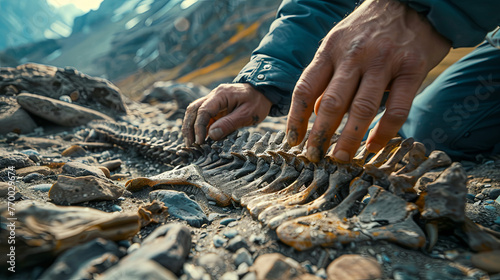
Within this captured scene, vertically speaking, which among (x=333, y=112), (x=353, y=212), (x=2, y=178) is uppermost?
(x=2, y=178)

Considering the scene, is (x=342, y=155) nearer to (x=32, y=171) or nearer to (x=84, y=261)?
(x=84, y=261)

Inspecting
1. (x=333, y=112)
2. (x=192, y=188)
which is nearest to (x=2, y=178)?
(x=192, y=188)

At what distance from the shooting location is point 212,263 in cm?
116

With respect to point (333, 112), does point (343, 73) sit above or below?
above

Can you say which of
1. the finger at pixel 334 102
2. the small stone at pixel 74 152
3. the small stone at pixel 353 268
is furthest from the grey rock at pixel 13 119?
the small stone at pixel 353 268

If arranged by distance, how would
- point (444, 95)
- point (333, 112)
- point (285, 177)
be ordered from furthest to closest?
point (444, 95)
point (285, 177)
point (333, 112)

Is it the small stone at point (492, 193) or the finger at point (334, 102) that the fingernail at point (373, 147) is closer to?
the finger at point (334, 102)

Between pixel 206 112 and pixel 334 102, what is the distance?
64.2 inches

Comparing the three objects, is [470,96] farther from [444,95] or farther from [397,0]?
[397,0]

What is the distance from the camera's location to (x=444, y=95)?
363 centimetres

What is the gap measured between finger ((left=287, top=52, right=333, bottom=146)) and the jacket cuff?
4.26 ft

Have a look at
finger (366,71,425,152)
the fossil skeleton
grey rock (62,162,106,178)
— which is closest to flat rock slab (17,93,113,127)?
grey rock (62,162,106,178)

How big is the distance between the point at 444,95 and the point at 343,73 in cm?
290

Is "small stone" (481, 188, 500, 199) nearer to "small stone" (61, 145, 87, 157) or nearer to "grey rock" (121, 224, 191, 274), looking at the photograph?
"grey rock" (121, 224, 191, 274)
